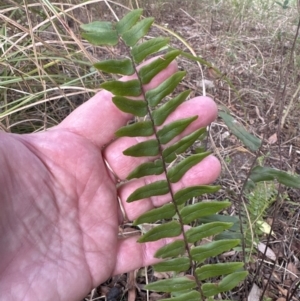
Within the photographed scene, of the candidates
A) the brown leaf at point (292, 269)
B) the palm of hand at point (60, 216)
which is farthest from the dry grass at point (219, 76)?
the palm of hand at point (60, 216)

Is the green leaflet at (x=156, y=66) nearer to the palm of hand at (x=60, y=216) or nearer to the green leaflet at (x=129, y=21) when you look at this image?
the green leaflet at (x=129, y=21)

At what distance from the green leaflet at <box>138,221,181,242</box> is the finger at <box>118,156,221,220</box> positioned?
0.51ft

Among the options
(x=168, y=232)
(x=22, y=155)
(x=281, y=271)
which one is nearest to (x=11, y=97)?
(x=22, y=155)

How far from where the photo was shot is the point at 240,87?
88.6 inches

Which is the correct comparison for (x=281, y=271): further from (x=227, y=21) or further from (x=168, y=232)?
(x=227, y=21)

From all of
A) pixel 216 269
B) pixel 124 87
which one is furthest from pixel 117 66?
pixel 216 269

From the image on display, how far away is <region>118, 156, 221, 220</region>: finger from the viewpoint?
3.62 feet

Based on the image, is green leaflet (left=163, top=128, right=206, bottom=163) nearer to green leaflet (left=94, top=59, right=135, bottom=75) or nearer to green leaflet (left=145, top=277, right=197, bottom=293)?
green leaflet (left=94, top=59, right=135, bottom=75)

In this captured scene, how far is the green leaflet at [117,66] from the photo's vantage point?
0.86m

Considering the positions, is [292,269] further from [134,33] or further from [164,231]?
[134,33]

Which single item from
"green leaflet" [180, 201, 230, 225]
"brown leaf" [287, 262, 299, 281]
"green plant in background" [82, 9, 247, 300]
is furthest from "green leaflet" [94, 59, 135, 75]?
"brown leaf" [287, 262, 299, 281]

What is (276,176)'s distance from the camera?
0.95 m

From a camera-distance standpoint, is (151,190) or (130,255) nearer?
(151,190)

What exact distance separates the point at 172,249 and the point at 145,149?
245mm
